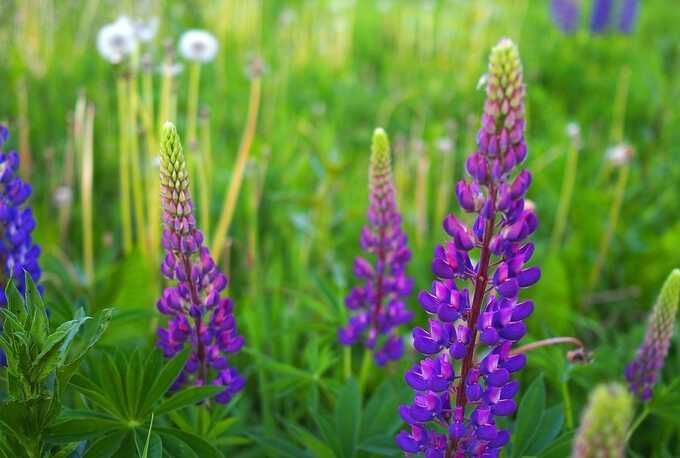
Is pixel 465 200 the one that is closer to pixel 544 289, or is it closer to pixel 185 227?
pixel 185 227

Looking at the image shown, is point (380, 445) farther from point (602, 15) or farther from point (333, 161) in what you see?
point (602, 15)

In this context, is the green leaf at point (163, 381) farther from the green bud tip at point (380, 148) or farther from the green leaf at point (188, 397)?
the green bud tip at point (380, 148)

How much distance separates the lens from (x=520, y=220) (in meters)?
1.14

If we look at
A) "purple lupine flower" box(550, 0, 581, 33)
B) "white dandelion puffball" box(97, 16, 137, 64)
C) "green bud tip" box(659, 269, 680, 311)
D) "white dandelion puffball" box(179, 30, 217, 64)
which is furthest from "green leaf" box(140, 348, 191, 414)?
"purple lupine flower" box(550, 0, 581, 33)

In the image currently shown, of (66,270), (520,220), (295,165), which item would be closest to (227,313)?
(520,220)

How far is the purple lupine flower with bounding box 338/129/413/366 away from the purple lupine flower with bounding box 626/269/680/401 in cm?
56

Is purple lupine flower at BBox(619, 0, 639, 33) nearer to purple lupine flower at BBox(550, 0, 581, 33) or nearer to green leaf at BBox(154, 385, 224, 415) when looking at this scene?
purple lupine flower at BBox(550, 0, 581, 33)

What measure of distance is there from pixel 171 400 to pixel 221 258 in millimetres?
1462

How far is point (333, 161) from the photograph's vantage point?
3.09 m

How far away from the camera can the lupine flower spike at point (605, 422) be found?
778 mm

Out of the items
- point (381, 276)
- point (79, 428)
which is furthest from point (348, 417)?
point (79, 428)

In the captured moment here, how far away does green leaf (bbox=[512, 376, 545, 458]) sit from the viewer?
57.5 inches

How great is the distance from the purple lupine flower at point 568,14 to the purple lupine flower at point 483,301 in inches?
201

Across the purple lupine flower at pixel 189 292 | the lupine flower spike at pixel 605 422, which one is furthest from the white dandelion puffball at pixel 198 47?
the lupine flower spike at pixel 605 422
